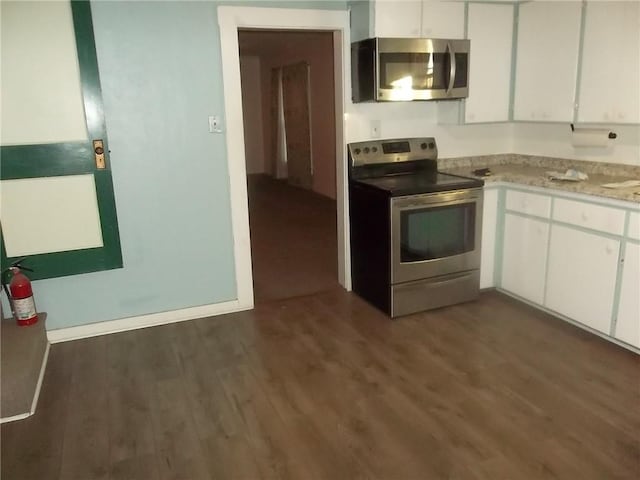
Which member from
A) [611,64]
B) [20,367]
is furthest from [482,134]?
[20,367]

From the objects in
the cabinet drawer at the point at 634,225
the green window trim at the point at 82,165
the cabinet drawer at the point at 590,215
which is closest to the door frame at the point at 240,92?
the green window trim at the point at 82,165

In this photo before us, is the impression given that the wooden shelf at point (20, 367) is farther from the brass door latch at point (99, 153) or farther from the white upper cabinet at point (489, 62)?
the white upper cabinet at point (489, 62)

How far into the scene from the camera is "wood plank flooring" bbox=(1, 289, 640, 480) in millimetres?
2145

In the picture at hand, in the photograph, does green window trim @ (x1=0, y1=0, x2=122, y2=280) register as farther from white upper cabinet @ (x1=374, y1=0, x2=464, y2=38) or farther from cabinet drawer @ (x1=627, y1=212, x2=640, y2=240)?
cabinet drawer @ (x1=627, y1=212, x2=640, y2=240)

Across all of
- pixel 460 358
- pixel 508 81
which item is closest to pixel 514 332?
pixel 460 358

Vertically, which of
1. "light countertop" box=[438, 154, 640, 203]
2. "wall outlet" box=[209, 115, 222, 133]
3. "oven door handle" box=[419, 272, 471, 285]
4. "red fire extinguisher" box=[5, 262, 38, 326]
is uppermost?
"wall outlet" box=[209, 115, 222, 133]

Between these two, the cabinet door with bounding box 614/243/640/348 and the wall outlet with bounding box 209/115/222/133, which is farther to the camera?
the wall outlet with bounding box 209/115/222/133

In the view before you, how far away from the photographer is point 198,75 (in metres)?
3.28

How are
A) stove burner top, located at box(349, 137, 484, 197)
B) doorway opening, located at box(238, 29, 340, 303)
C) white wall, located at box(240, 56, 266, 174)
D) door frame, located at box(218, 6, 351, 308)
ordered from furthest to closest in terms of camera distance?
1. white wall, located at box(240, 56, 266, 174)
2. doorway opening, located at box(238, 29, 340, 303)
3. stove burner top, located at box(349, 137, 484, 197)
4. door frame, located at box(218, 6, 351, 308)

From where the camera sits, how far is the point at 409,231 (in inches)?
135

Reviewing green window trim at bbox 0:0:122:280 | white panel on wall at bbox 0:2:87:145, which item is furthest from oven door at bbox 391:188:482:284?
white panel on wall at bbox 0:2:87:145

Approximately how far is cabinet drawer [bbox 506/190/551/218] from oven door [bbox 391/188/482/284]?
258 millimetres

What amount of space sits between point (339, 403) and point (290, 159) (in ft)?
22.6

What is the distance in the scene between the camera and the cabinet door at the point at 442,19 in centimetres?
350
